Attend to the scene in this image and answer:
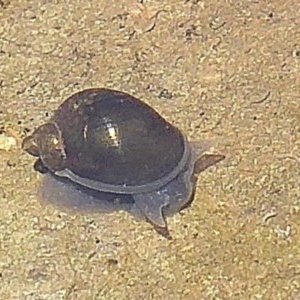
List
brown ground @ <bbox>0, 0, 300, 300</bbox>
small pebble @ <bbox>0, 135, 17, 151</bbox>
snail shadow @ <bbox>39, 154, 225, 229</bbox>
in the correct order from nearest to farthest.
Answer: brown ground @ <bbox>0, 0, 300, 300</bbox>, snail shadow @ <bbox>39, 154, 225, 229</bbox>, small pebble @ <bbox>0, 135, 17, 151</bbox>

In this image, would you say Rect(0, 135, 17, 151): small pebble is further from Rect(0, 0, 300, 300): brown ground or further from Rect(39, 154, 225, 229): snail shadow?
Rect(39, 154, 225, 229): snail shadow

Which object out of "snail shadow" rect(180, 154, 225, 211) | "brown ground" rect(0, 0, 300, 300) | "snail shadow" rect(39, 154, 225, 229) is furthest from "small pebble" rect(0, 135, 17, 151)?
"snail shadow" rect(180, 154, 225, 211)

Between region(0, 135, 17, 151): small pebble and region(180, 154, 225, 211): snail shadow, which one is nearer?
region(180, 154, 225, 211): snail shadow

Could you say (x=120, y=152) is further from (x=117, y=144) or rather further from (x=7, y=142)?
(x=7, y=142)

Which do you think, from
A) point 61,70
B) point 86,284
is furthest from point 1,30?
point 86,284

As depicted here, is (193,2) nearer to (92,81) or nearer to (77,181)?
(92,81)

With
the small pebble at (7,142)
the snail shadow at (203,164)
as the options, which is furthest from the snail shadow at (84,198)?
the small pebble at (7,142)
